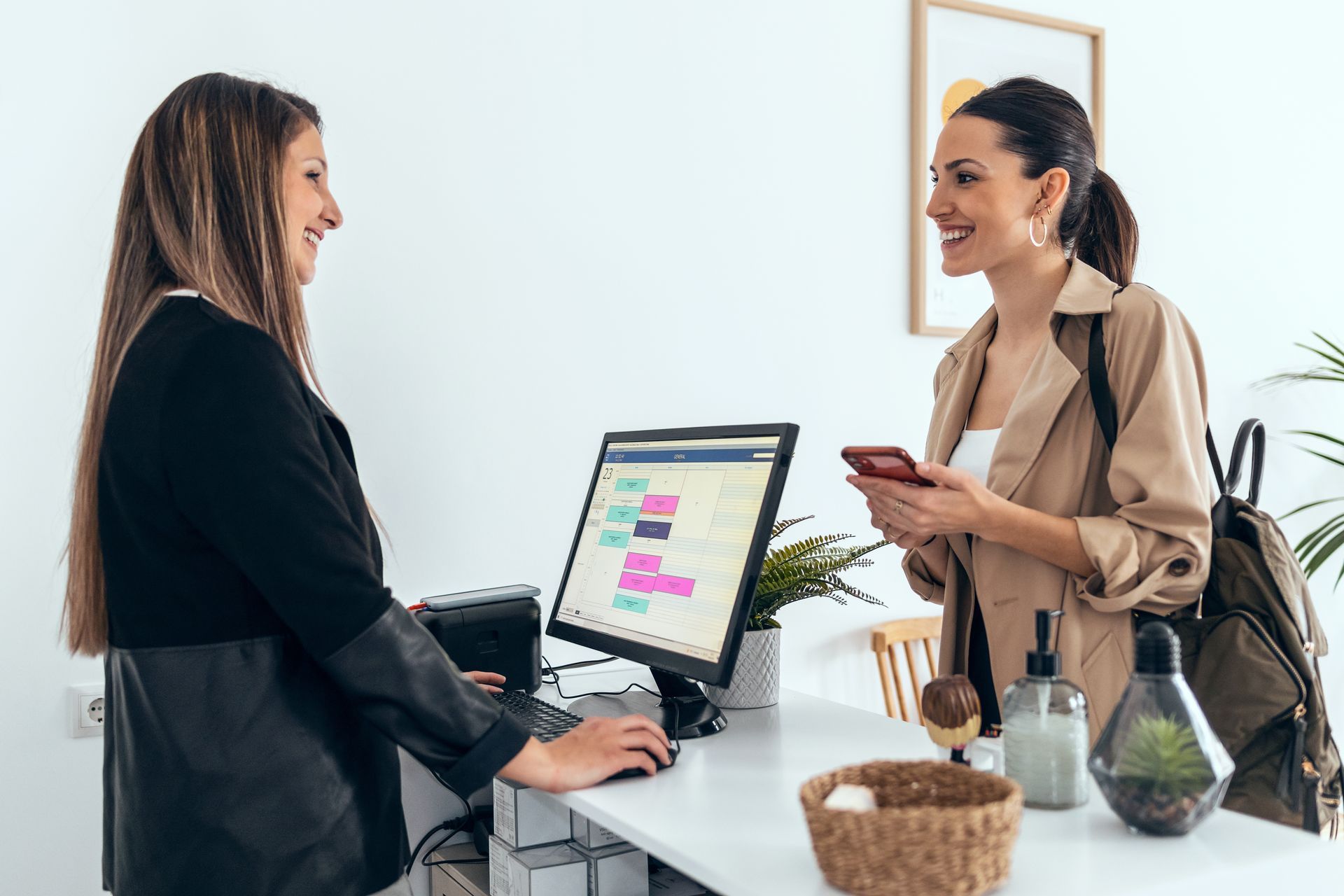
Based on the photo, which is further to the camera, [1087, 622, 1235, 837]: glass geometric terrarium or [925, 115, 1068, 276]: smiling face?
[925, 115, 1068, 276]: smiling face

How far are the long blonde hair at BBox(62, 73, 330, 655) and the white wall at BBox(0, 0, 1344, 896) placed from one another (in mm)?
814

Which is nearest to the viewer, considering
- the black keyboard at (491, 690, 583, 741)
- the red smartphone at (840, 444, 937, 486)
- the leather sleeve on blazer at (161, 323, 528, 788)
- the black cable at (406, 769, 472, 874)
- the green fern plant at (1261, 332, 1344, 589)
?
the leather sleeve on blazer at (161, 323, 528, 788)

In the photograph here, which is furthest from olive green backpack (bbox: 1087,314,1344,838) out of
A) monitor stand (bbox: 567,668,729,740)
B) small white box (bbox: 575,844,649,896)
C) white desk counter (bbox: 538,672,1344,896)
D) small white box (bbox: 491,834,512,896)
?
small white box (bbox: 491,834,512,896)

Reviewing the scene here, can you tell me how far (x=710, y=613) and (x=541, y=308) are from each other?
3.65ft

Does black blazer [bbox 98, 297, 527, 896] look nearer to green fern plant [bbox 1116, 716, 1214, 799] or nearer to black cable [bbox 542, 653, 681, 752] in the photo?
black cable [bbox 542, 653, 681, 752]

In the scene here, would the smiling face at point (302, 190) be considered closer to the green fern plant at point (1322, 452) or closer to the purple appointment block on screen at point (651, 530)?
the purple appointment block on screen at point (651, 530)

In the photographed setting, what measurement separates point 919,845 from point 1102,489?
81 cm

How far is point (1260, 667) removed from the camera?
130 centimetres

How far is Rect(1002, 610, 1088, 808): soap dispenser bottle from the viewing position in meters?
0.97

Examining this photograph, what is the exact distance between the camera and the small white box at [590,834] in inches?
51.0

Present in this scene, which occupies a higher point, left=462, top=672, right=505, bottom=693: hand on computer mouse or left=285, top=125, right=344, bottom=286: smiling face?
left=285, top=125, right=344, bottom=286: smiling face

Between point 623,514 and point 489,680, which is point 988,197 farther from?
point 489,680

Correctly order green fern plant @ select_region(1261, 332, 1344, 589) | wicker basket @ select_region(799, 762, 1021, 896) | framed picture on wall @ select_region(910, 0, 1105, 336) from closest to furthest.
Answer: wicker basket @ select_region(799, 762, 1021, 896) < framed picture on wall @ select_region(910, 0, 1105, 336) < green fern plant @ select_region(1261, 332, 1344, 589)

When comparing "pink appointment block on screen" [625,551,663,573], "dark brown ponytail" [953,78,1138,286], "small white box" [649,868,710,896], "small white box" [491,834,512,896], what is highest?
"dark brown ponytail" [953,78,1138,286]
